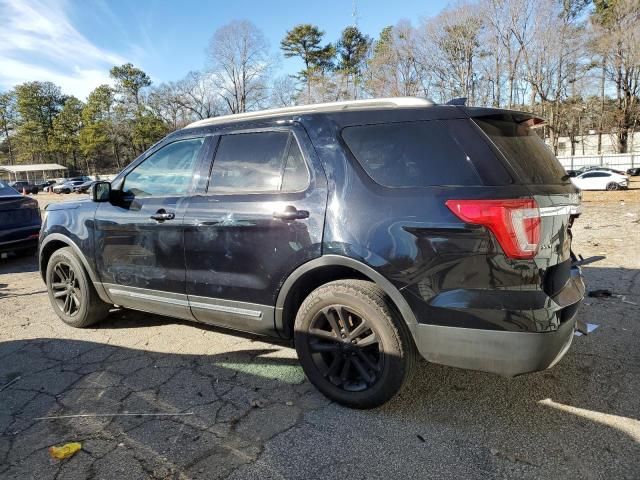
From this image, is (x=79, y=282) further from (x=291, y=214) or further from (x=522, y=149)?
(x=522, y=149)

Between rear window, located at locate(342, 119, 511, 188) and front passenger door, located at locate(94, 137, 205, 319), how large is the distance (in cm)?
145

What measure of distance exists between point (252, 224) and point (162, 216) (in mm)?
899

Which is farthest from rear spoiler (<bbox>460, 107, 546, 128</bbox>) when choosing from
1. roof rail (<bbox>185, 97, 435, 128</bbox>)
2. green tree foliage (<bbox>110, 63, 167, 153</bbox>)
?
green tree foliage (<bbox>110, 63, 167, 153</bbox>)

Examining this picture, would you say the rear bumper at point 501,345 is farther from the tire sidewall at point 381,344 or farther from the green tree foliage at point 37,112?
the green tree foliage at point 37,112

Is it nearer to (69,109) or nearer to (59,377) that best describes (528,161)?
(59,377)

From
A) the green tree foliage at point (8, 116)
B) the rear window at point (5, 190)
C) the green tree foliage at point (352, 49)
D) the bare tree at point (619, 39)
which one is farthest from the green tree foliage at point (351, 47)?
the green tree foliage at point (8, 116)

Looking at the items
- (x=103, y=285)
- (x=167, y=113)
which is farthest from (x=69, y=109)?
(x=103, y=285)

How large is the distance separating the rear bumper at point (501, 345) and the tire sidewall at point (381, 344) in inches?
6.4

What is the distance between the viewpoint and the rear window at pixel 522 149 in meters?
2.47

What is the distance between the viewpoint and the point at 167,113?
64.9 metres

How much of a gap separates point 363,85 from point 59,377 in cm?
4225

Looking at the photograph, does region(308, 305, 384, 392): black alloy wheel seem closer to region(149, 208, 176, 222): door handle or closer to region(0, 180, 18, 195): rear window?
region(149, 208, 176, 222): door handle

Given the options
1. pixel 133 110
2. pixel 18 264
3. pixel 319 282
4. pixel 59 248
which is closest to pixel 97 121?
pixel 133 110

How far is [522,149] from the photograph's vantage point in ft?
8.62
